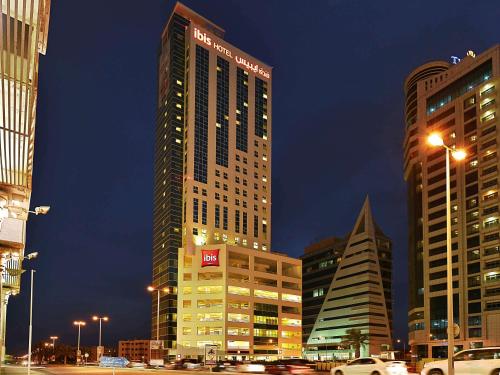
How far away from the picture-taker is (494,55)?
14225 cm

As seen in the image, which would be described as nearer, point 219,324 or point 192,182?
point 219,324

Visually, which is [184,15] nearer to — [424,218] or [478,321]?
[424,218]

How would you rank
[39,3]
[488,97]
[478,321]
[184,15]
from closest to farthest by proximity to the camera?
[39,3]
[478,321]
[488,97]
[184,15]

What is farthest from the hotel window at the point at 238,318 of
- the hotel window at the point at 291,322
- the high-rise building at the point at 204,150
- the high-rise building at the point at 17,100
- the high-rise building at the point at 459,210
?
the high-rise building at the point at 17,100

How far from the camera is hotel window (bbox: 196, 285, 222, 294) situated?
14112 centimetres

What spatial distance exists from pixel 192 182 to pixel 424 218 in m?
62.6

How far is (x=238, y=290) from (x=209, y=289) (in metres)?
7.05

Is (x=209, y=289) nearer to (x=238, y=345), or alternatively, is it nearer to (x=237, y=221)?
(x=238, y=345)

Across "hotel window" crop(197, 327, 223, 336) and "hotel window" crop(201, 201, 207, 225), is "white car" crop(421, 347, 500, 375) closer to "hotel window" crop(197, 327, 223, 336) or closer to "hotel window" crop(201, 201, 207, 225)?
"hotel window" crop(197, 327, 223, 336)

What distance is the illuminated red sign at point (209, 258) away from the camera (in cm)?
14250

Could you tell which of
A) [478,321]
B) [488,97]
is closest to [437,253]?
[478,321]

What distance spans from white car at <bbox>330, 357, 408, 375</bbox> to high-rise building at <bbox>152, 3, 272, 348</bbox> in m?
119

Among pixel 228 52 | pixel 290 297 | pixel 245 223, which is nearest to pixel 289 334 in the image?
pixel 290 297

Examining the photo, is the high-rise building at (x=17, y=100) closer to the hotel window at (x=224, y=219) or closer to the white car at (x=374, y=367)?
the white car at (x=374, y=367)
